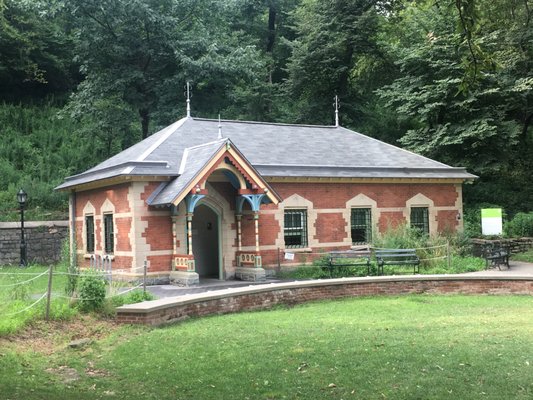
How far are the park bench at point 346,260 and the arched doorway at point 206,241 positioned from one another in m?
4.25

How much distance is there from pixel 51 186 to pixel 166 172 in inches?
568

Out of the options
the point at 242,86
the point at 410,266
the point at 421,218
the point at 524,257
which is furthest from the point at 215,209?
the point at 242,86

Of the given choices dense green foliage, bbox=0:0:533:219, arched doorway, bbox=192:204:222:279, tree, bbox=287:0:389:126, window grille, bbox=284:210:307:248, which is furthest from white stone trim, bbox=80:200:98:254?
tree, bbox=287:0:389:126

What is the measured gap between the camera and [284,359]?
9219 mm

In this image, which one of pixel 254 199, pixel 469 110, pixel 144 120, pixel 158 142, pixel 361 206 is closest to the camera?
pixel 254 199

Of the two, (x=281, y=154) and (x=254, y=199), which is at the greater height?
(x=281, y=154)

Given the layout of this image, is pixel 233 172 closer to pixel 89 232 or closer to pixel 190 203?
pixel 190 203

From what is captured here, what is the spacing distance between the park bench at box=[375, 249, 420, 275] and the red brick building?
2.68 metres

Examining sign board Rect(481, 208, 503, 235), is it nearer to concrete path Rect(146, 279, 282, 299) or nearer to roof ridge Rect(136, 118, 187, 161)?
concrete path Rect(146, 279, 282, 299)

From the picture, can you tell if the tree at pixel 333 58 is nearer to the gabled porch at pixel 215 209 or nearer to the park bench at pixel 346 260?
the gabled porch at pixel 215 209

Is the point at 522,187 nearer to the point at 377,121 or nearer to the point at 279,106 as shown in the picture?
the point at 377,121

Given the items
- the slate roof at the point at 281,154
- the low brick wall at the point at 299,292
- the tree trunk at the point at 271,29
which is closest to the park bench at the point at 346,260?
the low brick wall at the point at 299,292

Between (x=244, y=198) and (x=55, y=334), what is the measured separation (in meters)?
10.1

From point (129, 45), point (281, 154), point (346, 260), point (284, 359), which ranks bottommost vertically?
point (284, 359)
